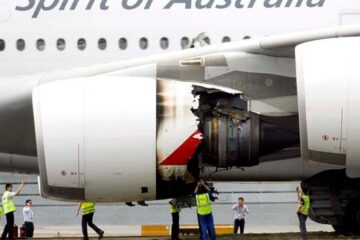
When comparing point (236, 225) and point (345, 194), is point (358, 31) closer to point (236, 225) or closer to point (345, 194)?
point (345, 194)

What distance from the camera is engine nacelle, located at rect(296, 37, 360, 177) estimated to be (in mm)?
11016

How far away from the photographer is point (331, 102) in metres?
11.0

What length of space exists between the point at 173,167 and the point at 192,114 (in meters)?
0.67

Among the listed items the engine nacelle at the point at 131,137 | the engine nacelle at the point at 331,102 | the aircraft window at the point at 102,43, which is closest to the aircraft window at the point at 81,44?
the aircraft window at the point at 102,43

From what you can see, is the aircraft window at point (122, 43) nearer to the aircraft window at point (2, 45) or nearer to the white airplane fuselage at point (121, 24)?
the white airplane fuselage at point (121, 24)

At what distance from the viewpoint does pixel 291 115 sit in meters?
12.4

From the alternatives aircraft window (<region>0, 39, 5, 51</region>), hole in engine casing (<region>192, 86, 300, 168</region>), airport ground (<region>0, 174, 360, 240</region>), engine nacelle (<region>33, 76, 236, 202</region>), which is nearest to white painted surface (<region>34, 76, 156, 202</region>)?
engine nacelle (<region>33, 76, 236, 202</region>)

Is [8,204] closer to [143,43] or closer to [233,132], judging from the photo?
[143,43]

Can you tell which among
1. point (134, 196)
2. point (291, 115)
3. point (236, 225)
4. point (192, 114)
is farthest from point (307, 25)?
point (236, 225)

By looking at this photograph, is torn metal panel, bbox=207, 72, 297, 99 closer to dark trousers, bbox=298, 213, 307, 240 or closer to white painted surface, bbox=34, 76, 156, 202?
white painted surface, bbox=34, 76, 156, 202

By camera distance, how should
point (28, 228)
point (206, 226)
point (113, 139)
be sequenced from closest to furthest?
point (113, 139) → point (206, 226) → point (28, 228)

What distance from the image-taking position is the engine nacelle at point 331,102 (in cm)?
1102

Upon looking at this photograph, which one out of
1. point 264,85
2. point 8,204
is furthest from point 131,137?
point 8,204

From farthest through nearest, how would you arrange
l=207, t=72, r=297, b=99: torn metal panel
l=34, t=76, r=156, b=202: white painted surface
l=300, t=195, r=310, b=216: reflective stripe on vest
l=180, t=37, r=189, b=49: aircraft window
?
l=300, t=195, r=310, b=216: reflective stripe on vest
l=180, t=37, r=189, b=49: aircraft window
l=207, t=72, r=297, b=99: torn metal panel
l=34, t=76, r=156, b=202: white painted surface
